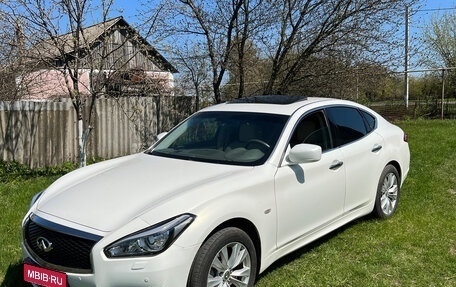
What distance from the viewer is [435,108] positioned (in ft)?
53.1

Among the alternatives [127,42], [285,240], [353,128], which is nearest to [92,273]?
[285,240]

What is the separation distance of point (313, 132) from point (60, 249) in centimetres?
259

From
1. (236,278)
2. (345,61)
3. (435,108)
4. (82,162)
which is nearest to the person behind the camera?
(236,278)

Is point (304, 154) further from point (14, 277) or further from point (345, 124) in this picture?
point (14, 277)

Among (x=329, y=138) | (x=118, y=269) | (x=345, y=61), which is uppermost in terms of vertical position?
(x=345, y=61)

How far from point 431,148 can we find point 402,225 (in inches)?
213

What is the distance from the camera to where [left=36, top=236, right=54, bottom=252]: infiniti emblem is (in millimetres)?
3215

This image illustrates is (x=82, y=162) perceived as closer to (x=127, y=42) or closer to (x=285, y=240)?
(x=127, y=42)

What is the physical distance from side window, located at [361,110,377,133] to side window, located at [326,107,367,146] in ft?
0.31

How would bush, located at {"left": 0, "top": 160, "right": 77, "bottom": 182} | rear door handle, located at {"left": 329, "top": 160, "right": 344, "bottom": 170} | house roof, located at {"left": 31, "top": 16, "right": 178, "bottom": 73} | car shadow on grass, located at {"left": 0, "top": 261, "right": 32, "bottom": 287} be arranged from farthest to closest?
bush, located at {"left": 0, "top": 160, "right": 77, "bottom": 182} → house roof, located at {"left": 31, "top": 16, "right": 178, "bottom": 73} → rear door handle, located at {"left": 329, "top": 160, "right": 344, "bottom": 170} → car shadow on grass, located at {"left": 0, "top": 261, "right": 32, "bottom": 287}

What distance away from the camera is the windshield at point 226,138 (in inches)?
165

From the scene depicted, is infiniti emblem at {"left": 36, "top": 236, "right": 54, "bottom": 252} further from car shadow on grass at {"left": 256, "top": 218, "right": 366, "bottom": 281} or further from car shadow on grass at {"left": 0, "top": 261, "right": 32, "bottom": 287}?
car shadow on grass at {"left": 256, "top": 218, "right": 366, "bottom": 281}

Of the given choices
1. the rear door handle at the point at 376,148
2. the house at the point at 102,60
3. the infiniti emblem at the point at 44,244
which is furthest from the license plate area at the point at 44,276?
the house at the point at 102,60

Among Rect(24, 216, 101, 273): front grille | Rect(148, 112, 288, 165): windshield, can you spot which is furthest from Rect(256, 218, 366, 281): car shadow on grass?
Rect(24, 216, 101, 273): front grille
